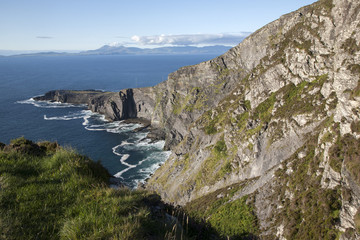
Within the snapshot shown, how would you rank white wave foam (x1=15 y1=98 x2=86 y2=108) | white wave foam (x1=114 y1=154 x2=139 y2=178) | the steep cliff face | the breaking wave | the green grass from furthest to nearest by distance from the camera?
white wave foam (x1=15 y1=98 x2=86 y2=108) < the breaking wave < white wave foam (x1=114 y1=154 x2=139 y2=178) < the steep cliff face < the green grass

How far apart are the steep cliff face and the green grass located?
27.8 meters

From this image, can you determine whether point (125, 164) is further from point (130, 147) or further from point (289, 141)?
point (289, 141)

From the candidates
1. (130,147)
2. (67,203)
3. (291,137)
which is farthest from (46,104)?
(67,203)

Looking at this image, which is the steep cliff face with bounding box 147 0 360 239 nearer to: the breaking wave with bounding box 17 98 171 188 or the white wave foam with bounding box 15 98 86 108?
the breaking wave with bounding box 17 98 171 188

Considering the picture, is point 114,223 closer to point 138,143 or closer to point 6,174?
point 6,174

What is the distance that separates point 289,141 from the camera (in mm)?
46812

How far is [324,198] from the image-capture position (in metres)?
30.3

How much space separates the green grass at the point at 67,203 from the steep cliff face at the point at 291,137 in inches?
1093

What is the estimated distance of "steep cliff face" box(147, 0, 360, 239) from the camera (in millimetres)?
31062

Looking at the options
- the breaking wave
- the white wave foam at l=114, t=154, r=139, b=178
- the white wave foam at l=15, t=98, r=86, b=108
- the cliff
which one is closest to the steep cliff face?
the cliff

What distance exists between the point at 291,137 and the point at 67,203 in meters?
46.6

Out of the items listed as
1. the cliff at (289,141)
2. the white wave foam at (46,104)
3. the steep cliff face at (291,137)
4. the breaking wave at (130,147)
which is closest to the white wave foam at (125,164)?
the breaking wave at (130,147)

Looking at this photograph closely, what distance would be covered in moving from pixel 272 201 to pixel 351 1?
45827 mm

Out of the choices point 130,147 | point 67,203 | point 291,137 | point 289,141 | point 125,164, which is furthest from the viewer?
point 130,147
